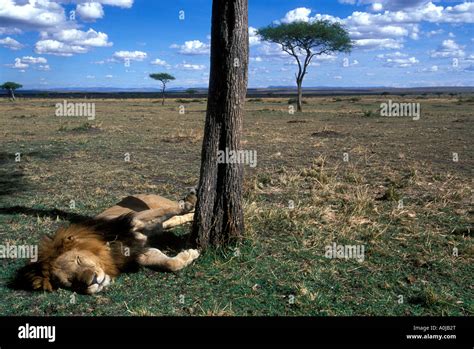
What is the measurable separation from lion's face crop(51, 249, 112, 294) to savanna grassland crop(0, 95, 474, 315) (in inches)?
4.3

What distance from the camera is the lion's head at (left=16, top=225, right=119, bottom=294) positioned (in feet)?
13.3

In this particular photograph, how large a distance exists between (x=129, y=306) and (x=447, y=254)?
3.39 meters

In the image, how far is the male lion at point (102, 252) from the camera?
13.4 feet

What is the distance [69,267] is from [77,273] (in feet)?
0.30

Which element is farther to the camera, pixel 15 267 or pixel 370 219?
pixel 370 219
